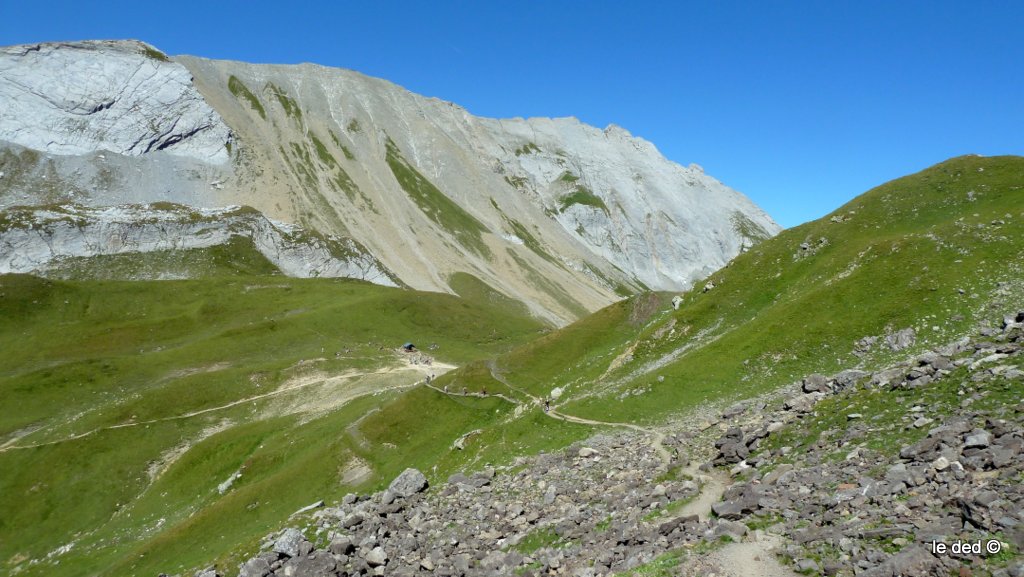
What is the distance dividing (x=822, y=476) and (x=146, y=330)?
141 m

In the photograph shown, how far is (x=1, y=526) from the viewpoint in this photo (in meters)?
66.4

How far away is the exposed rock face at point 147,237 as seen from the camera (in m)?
157

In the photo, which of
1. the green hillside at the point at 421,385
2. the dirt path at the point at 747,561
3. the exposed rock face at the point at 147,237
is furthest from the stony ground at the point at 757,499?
the exposed rock face at the point at 147,237

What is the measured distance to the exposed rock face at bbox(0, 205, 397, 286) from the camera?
157 meters

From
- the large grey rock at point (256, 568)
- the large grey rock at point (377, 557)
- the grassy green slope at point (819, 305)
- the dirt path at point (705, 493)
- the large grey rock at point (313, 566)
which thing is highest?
the grassy green slope at point (819, 305)

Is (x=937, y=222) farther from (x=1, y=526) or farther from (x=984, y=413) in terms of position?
(x=1, y=526)

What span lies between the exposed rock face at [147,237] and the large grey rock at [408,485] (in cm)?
16539

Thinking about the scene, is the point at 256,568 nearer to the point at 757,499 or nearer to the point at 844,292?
the point at 757,499

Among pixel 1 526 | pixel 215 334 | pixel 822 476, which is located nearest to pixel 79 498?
pixel 1 526

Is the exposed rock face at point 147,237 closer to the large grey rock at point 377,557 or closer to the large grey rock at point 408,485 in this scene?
the large grey rock at point 408,485

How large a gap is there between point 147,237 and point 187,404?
355ft

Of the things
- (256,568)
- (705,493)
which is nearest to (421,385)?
(256,568)

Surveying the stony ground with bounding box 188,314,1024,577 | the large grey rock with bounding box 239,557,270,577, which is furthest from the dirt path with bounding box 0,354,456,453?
the large grey rock with bounding box 239,557,270,577

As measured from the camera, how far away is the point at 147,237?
573 feet
